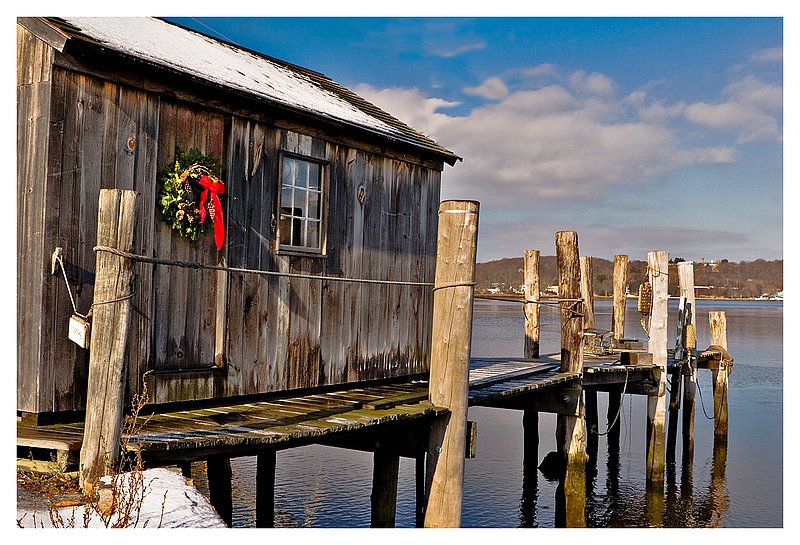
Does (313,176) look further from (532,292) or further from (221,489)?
(532,292)

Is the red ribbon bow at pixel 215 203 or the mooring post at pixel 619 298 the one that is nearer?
the red ribbon bow at pixel 215 203

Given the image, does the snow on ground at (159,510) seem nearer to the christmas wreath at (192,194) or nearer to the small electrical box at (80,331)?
the small electrical box at (80,331)

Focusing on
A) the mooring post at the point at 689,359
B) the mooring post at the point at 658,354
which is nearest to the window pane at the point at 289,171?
the mooring post at the point at 658,354

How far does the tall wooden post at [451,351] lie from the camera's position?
704 cm

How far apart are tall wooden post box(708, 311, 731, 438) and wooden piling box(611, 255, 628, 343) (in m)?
3.00

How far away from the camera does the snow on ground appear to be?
4.77 meters

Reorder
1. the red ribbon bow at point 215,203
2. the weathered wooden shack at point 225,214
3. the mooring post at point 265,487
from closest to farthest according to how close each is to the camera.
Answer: the weathered wooden shack at point 225,214, the red ribbon bow at point 215,203, the mooring post at point 265,487

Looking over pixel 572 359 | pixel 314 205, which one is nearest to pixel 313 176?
pixel 314 205

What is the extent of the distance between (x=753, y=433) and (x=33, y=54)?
21600mm

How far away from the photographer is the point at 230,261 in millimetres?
8664

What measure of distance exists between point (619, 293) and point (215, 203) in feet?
40.6

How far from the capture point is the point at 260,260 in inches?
354

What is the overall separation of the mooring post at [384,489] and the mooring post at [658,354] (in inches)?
309
